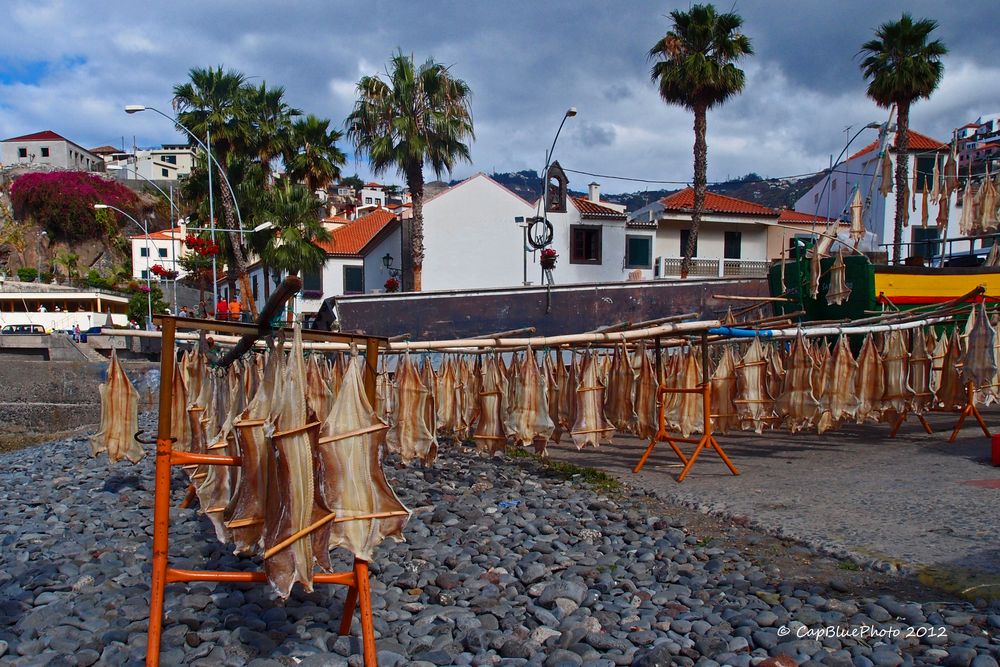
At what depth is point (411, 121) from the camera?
2719cm

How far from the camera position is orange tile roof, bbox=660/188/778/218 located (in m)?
35.5

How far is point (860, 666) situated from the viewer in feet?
12.1

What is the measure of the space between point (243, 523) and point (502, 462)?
6.68 m

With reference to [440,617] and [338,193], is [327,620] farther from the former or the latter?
[338,193]

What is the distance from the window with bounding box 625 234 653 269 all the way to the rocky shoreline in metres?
28.7

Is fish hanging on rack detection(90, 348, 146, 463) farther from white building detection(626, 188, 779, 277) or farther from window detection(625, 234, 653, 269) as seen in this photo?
window detection(625, 234, 653, 269)

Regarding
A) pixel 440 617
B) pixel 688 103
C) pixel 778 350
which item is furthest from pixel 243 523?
pixel 688 103

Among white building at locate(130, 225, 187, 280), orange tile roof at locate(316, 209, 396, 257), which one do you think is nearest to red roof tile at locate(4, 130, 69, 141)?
white building at locate(130, 225, 187, 280)

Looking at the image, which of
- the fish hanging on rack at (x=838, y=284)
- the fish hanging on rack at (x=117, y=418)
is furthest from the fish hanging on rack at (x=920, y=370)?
the fish hanging on rack at (x=117, y=418)

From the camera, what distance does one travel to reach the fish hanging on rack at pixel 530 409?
7.34m

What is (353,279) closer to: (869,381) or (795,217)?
(795,217)

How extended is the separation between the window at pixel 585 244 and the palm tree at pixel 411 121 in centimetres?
819

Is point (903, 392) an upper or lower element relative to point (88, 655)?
upper

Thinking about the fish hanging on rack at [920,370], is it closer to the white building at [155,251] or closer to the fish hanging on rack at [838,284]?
the fish hanging on rack at [838,284]
